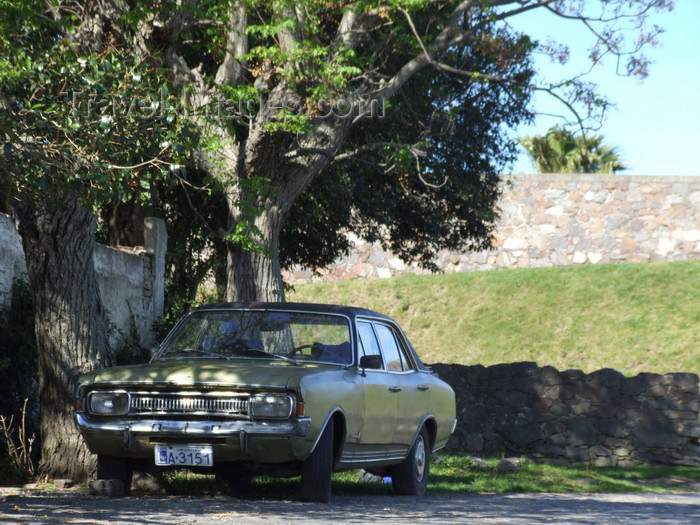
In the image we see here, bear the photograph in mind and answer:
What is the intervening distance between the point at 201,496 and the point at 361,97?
7.12m

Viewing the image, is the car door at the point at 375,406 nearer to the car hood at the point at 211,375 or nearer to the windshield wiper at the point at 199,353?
the car hood at the point at 211,375

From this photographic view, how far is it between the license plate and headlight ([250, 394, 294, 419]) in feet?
1.46

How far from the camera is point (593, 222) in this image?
3184cm

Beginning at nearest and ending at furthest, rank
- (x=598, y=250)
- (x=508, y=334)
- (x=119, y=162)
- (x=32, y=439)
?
1. (x=119, y=162)
2. (x=32, y=439)
3. (x=508, y=334)
4. (x=598, y=250)

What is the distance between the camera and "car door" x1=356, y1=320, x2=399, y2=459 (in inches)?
345

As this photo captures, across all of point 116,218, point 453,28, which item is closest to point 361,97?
point 453,28

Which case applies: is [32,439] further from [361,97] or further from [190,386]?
[361,97]

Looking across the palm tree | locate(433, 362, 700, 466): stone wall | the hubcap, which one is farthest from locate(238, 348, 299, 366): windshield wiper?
the palm tree

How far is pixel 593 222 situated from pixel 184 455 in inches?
1021

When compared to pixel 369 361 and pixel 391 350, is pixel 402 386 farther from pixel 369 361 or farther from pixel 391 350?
pixel 369 361

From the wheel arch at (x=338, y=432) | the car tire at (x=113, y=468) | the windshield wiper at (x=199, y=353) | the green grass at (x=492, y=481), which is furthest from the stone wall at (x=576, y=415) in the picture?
the car tire at (x=113, y=468)

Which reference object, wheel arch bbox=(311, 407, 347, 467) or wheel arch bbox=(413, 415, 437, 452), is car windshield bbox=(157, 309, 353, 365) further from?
wheel arch bbox=(413, 415, 437, 452)

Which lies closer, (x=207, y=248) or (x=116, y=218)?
(x=116, y=218)

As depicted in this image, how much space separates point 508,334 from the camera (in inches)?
1081
